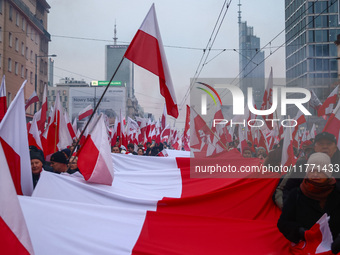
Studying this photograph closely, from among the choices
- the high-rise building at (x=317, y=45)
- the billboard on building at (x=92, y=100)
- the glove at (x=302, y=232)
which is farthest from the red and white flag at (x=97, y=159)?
the high-rise building at (x=317, y=45)

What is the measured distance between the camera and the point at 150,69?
662 centimetres

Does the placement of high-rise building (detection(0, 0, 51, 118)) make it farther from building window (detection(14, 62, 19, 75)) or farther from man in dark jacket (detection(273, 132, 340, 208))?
man in dark jacket (detection(273, 132, 340, 208))

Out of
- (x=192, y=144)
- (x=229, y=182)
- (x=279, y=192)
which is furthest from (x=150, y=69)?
(x=192, y=144)

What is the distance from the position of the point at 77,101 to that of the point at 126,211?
57.1 meters

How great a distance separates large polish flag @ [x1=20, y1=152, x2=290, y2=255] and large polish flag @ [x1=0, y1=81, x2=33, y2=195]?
0.83 feet

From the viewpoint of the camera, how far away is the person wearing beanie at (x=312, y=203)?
387 cm

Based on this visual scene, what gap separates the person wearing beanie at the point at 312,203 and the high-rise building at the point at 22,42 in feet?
116

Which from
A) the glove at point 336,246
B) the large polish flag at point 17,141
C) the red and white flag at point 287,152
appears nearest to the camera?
the glove at point 336,246

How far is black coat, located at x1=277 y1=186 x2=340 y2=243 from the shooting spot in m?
3.89

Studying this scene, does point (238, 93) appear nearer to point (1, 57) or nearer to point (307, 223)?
point (307, 223)

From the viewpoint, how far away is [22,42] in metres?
47.8

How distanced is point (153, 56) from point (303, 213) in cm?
344

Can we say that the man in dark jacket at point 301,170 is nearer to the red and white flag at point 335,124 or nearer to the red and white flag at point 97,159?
the red and white flag at point 335,124

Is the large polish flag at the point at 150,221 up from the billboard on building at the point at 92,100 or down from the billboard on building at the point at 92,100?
down
